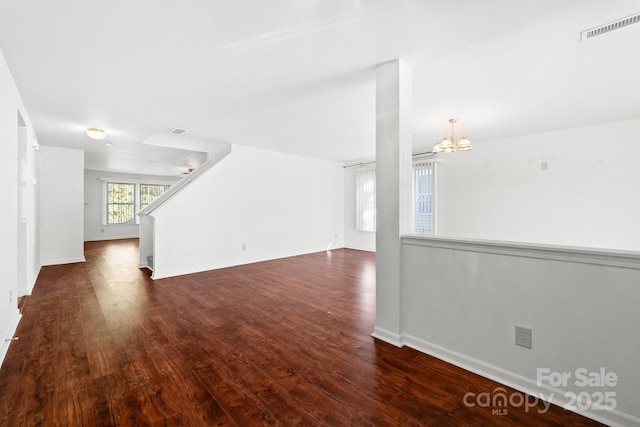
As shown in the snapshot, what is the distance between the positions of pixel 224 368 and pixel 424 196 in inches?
216

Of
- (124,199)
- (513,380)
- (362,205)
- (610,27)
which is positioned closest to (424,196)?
(362,205)

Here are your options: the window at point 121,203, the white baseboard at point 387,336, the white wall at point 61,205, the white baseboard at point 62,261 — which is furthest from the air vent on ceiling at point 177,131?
the window at point 121,203

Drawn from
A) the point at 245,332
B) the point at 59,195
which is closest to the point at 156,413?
the point at 245,332

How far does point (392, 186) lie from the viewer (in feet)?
8.04

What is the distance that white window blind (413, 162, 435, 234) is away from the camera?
6.14 m

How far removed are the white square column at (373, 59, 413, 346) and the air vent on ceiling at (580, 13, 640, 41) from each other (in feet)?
4.17

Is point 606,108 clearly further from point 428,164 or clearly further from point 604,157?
point 428,164

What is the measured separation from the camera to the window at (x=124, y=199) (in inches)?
395

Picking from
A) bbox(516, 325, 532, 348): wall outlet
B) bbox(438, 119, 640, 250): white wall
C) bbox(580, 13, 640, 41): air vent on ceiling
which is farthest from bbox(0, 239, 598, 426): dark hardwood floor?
bbox(438, 119, 640, 250): white wall

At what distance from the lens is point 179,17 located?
1841mm

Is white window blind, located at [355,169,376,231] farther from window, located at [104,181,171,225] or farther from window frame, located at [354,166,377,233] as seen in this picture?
window, located at [104,181,171,225]

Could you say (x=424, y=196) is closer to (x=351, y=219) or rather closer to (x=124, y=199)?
(x=351, y=219)

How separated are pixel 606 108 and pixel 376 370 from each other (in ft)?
14.8

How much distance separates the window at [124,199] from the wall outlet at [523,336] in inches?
452
